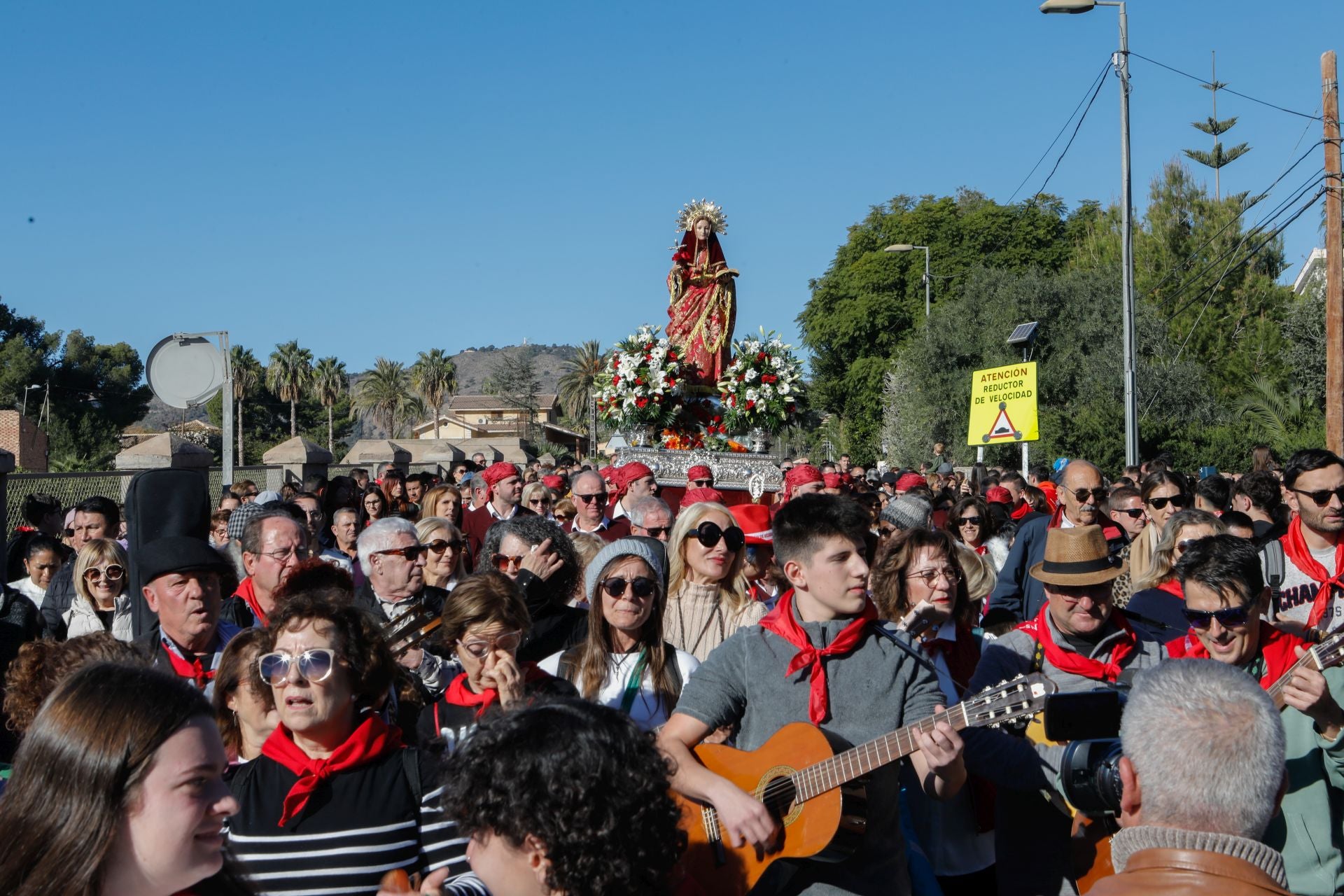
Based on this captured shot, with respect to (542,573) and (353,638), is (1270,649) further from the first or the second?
(353,638)

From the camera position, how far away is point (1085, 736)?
10.6ft

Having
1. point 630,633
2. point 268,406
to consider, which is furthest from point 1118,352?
point 268,406

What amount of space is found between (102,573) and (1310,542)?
6429mm

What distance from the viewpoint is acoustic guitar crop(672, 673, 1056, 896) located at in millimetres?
3395

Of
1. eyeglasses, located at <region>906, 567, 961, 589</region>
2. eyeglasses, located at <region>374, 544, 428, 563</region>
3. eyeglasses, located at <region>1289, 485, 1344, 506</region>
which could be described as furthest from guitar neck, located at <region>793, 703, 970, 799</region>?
eyeglasses, located at <region>1289, 485, 1344, 506</region>

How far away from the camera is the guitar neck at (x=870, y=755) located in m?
3.46

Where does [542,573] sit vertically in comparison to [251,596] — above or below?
above

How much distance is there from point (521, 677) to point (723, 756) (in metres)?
0.78

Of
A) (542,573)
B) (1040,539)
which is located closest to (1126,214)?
(1040,539)

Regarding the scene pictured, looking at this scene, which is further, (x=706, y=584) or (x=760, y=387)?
(x=760, y=387)

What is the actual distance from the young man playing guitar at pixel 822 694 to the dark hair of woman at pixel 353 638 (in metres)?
0.90

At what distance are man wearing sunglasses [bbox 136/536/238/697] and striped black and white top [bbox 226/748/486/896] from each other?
1.84 meters

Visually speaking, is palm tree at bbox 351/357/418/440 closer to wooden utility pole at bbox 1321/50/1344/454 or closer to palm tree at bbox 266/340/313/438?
palm tree at bbox 266/340/313/438

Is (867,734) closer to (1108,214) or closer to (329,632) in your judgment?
(329,632)
